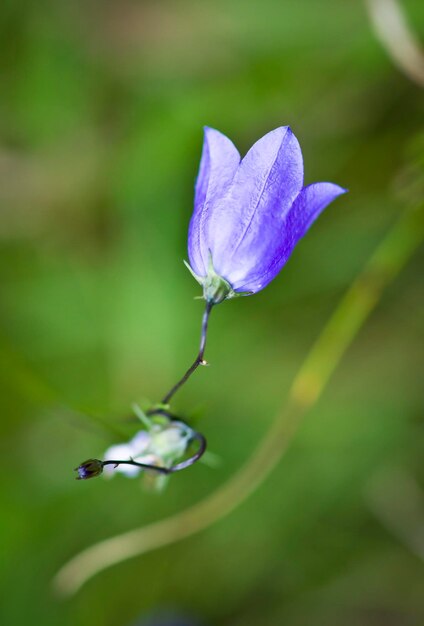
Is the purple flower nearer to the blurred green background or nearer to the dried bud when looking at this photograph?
the dried bud

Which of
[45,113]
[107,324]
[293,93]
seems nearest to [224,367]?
[107,324]

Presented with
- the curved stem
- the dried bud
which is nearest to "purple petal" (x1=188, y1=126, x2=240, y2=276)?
the dried bud

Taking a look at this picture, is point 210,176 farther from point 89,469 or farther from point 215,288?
point 89,469

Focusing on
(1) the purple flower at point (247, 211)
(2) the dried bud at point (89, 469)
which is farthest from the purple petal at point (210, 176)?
(2) the dried bud at point (89, 469)

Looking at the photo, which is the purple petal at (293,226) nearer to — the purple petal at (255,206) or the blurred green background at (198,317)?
the purple petal at (255,206)

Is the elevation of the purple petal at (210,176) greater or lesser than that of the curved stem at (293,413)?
greater

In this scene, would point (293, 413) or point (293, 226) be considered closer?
point (293, 226)

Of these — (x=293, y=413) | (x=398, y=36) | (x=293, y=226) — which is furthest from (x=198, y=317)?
(x=293, y=226)
